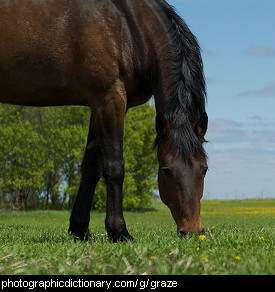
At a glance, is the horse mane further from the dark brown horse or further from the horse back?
the horse back

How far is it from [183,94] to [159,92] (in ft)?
1.61

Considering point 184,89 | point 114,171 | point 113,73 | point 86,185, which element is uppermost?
point 113,73

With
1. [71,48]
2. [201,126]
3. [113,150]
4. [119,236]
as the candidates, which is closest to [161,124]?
[201,126]

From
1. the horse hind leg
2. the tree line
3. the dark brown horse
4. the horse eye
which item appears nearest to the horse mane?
the dark brown horse

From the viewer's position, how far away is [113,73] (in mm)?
6117

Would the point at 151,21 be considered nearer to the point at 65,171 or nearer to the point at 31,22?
the point at 31,22

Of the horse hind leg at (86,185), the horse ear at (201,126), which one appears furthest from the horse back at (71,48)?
the horse ear at (201,126)

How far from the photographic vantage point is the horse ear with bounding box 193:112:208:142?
5.78 meters

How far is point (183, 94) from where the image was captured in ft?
19.6

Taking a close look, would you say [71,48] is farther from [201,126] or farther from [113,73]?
[201,126]

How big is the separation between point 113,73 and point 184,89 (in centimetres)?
107
